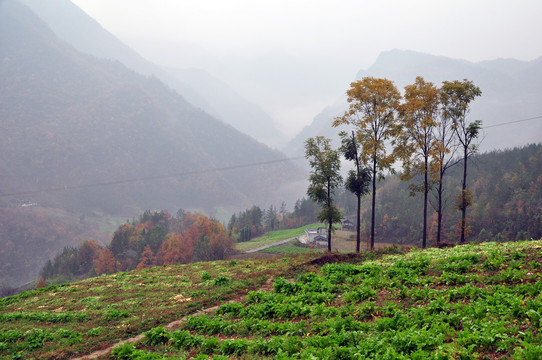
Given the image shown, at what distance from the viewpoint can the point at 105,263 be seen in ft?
365

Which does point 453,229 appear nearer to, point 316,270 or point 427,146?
point 427,146

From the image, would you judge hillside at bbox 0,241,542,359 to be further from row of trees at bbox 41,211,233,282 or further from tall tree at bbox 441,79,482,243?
row of trees at bbox 41,211,233,282

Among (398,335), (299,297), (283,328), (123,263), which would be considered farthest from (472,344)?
(123,263)

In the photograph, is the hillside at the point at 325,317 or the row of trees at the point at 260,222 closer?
the hillside at the point at 325,317

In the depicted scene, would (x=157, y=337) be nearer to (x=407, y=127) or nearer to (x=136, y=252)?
(x=407, y=127)

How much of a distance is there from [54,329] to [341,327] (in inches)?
526

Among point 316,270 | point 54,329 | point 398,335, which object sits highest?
point 398,335

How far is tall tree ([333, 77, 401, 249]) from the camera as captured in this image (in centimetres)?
3397

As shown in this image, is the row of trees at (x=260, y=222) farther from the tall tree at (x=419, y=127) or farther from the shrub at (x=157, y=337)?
the shrub at (x=157, y=337)

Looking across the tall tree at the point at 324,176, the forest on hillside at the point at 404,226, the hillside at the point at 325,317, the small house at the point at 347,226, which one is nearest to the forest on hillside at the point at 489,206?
the forest on hillside at the point at 404,226

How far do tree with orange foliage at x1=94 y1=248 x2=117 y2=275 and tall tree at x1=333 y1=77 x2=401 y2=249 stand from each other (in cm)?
10108

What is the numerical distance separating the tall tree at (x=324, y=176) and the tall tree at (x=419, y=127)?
7.67 meters

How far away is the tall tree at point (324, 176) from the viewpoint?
38.6m

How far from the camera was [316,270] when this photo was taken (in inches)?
→ 803
